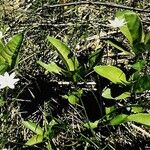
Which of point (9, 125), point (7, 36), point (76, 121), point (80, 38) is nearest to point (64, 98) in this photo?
point (76, 121)

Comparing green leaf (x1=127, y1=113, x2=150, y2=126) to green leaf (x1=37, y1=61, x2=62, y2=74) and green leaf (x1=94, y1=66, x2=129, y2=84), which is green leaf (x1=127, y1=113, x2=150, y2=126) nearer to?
green leaf (x1=94, y1=66, x2=129, y2=84)

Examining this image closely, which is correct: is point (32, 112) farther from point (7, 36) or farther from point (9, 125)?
point (7, 36)

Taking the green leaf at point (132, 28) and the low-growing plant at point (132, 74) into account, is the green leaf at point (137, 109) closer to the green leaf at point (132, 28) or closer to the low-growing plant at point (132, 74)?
the low-growing plant at point (132, 74)

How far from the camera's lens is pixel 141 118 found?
5.22 ft

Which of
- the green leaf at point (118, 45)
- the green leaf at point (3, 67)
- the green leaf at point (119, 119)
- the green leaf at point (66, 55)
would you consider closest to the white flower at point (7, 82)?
the green leaf at point (3, 67)

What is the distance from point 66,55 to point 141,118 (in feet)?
1.45

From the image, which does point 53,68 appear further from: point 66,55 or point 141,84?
point 141,84

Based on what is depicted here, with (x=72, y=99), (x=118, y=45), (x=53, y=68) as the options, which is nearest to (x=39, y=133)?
(x=72, y=99)

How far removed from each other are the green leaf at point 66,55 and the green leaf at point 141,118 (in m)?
0.36

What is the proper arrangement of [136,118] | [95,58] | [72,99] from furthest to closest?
[95,58]
[72,99]
[136,118]

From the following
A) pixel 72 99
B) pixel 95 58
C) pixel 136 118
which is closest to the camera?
pixel 136 118

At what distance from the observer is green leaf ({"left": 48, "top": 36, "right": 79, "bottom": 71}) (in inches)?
70.7

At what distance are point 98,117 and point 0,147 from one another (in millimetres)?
421

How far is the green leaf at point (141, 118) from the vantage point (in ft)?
5.19
